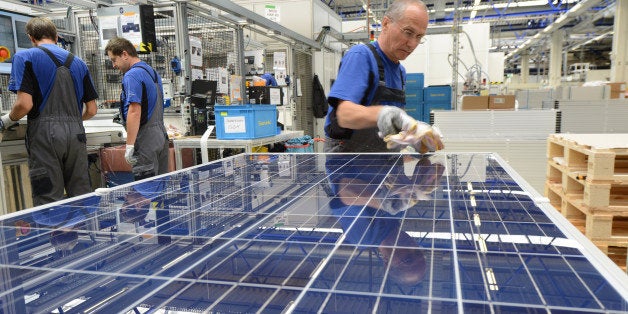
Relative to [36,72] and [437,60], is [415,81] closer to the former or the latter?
[437,60]

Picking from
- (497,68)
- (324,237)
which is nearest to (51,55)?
(324,237)

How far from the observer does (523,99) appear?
10812 millimetres

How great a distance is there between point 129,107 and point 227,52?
2.83m

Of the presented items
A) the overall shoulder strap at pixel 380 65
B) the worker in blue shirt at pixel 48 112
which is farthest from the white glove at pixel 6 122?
the overall shoulder strap at pixel 380 65

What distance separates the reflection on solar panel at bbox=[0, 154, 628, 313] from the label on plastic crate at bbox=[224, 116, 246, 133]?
9.76 ft

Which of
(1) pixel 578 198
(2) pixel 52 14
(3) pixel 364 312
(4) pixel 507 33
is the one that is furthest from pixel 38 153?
(4) pixel 507 33

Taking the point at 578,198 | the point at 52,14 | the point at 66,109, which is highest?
the point at 52,14

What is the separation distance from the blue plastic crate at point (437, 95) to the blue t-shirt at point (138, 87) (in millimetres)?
7250

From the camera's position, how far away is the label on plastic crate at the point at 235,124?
175 inches

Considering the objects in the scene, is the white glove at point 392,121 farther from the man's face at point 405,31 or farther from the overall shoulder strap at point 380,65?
the man's face at point 405,31

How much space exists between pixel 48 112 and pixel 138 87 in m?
0.76

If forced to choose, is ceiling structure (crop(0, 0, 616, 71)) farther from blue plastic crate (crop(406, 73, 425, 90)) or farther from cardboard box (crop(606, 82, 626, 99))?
cardboard box (crop(606, 82, 626, 99))

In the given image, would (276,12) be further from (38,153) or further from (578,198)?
(578,198)

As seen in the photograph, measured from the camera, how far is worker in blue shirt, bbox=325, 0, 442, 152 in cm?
208
